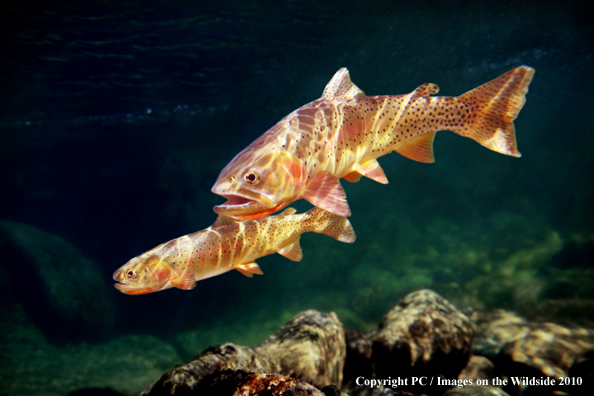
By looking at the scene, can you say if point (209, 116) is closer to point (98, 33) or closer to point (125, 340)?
point (98, 33)

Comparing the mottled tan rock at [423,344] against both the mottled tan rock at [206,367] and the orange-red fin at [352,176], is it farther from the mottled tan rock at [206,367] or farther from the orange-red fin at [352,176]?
the orange-red fin at [352,176]

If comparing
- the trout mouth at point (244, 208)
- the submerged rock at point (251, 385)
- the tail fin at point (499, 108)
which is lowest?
the submerged rock at point (251, 385)

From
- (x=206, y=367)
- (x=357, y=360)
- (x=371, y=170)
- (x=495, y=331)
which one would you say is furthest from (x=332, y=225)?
(x=495, y=331)

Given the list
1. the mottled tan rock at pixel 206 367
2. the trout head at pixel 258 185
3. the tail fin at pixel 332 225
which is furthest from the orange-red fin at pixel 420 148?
the mottled tan rock at pixel 206 367

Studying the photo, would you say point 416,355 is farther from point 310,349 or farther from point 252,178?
point 252,178

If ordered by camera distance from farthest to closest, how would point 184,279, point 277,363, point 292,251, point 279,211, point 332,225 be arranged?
1. point 277,363
2. point 279,211
3. point 292,251
4. point 332,225
5. point 184,279

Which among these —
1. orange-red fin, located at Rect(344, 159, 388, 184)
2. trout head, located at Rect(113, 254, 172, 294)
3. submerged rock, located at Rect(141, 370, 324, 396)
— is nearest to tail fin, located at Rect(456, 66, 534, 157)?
orange-red fin, located at Rect(344, 159, 388, 184)

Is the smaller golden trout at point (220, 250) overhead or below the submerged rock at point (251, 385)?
overhead
